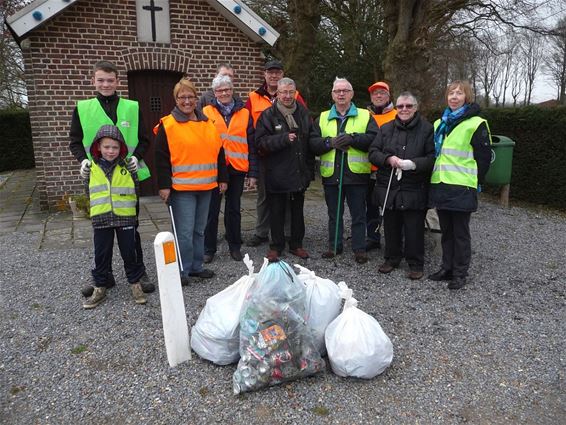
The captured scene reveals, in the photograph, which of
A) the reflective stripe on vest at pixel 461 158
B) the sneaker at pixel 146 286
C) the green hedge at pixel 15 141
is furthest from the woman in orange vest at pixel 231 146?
the green hedge at pixel 15 141

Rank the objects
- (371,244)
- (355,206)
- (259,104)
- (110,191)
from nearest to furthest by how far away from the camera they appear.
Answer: (110,191)
(355,206)
(259,104)
(371,244)

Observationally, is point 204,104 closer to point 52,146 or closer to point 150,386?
point 150,386

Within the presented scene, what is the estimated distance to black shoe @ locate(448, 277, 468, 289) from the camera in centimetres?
431

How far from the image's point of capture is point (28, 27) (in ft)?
22.5

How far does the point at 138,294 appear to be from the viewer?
13.0 ft

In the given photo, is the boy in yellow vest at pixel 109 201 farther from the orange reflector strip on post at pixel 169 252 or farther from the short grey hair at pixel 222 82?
the short grey hair at pixel 222 82

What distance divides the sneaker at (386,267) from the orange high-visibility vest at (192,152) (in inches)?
76.0

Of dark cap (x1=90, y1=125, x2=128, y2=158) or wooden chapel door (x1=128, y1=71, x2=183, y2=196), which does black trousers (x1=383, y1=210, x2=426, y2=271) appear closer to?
dark cap (x1=90, y1=125, x2=128, y2=158)

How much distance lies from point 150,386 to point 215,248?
242 cm

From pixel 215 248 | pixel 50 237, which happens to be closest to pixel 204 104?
pixel 215 248

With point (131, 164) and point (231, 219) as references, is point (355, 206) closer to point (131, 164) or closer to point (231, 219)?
point (231, 219)

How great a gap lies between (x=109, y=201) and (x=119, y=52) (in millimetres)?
4949

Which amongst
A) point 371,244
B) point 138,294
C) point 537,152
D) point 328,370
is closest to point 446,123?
point 371,244

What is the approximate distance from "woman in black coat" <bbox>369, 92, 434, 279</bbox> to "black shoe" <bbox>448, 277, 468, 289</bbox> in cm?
31
